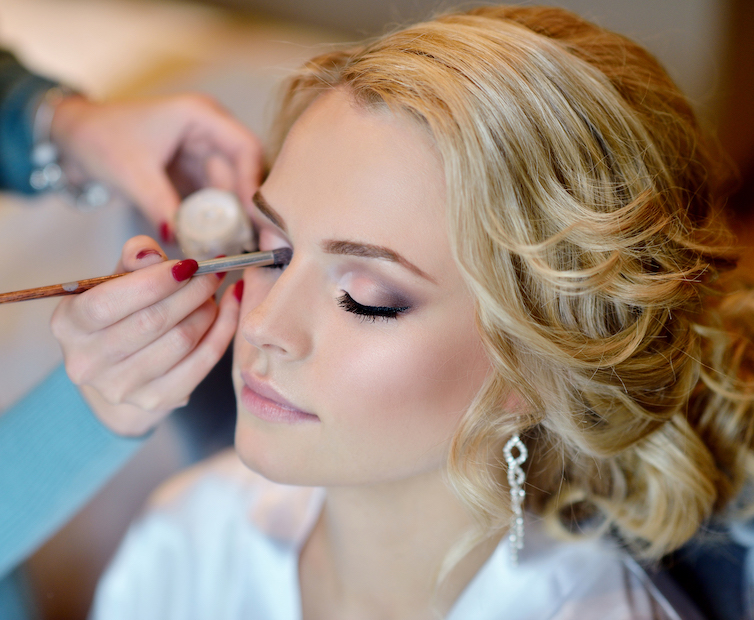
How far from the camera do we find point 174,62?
1.80 m

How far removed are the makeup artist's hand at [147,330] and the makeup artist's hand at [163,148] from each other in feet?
0.83

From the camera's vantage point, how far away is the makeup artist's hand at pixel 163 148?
978 millimetres

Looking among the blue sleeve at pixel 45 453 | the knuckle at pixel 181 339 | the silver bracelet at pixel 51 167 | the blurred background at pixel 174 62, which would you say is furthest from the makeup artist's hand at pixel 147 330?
the silver bracelet at pixel 51 167

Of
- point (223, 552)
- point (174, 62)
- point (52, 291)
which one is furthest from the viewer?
point (174, 62)

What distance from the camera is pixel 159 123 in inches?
40.5

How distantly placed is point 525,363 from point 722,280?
33cm

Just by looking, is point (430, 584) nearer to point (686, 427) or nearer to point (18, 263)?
point (686, 427)

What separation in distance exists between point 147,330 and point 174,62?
1357 millimetres

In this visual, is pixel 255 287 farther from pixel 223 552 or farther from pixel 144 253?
pixel 223 552

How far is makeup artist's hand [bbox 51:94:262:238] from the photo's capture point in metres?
0.98

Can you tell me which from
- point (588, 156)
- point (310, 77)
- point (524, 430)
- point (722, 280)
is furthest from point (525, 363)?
point (310, 77)

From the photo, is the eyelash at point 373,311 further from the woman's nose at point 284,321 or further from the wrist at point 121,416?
the wrist at point 121,416

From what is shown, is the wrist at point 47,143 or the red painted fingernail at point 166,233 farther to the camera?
the wrist at point 47,143

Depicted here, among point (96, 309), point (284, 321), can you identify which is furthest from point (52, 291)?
point (284, 321)
